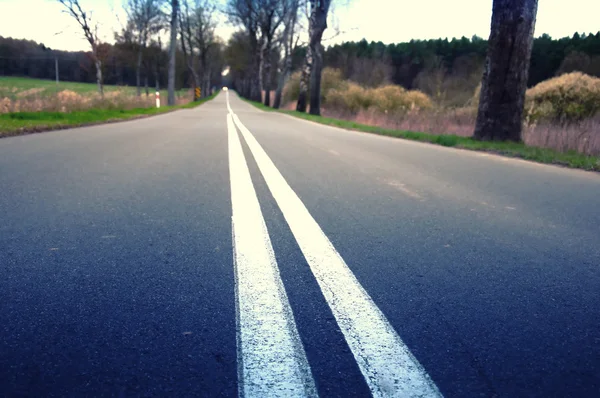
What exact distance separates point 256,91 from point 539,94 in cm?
3711

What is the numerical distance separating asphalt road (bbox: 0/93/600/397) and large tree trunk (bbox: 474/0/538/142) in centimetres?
648

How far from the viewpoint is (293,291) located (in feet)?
6.68

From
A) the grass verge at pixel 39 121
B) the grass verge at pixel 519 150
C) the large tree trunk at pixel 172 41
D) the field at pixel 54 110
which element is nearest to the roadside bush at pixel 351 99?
the large tree trunk at pixel 172 41

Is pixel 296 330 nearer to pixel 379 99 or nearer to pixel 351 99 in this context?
pixel 379 99

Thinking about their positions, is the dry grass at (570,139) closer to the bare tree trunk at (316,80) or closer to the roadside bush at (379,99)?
the roadside bush at (379,99)

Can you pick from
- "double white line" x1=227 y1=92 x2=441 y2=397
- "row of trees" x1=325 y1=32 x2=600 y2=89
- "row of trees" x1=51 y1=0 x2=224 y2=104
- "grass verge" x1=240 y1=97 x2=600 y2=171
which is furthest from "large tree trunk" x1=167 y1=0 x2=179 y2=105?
Answer: "double white line" x1=227 y1=92 x2=441 y2=397

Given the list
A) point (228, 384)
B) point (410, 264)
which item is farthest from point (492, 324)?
point (228, 384)

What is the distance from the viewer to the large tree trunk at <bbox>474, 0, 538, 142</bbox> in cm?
999

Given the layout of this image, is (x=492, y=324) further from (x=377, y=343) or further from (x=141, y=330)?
(x=141, y=330)

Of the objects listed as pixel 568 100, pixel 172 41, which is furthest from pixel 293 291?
pixel 172 41

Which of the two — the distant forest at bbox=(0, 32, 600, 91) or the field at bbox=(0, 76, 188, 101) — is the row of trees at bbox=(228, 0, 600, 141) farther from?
the field at bbox=(0, 76, 188, 101)

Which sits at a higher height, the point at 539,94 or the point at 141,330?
the point at 539,94

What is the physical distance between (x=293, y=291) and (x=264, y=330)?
383mm

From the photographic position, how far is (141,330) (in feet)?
5.52
